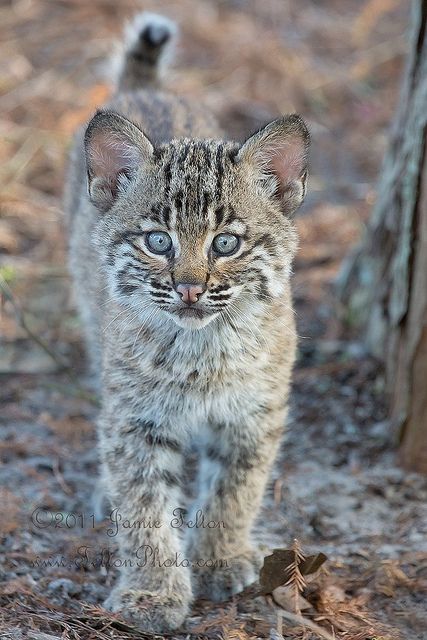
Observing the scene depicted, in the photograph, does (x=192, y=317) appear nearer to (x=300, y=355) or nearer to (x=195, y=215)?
(x=195, y=215)

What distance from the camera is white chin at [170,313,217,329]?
3975 millimetres

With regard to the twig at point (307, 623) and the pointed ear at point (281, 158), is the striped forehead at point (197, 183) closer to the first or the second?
the pointed ear at point (281, 158)

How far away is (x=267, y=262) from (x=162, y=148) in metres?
0.67

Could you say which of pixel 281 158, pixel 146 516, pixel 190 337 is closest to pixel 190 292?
pixel 190 337

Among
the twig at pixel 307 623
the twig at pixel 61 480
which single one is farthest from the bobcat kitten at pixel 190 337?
the twig at pixel 61 480

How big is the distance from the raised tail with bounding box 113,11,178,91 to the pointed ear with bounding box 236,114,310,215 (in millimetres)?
2191

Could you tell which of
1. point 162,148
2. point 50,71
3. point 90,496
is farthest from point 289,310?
point 50,71

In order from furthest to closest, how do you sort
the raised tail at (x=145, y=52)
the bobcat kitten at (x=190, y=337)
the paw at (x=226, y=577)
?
the raised tail at (x=145, y=52)
the paw at (x=226, y=577)
the bobcat kitten at (x=190, y=337)

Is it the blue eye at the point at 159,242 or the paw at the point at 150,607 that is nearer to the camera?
the blue eye at the point at 159,242

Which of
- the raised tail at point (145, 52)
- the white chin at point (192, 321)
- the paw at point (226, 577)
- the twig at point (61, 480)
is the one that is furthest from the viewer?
the raised tail at point (145, 52)

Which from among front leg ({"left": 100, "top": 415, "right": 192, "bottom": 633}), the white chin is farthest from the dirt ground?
the white chin

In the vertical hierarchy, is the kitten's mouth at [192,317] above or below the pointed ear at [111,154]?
below

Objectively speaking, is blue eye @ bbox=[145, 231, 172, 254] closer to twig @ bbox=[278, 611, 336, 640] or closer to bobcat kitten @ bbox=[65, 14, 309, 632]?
bobcat kitten @ bbox=[65, 14, 309, 632]

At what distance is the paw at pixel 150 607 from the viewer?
4.21 m
